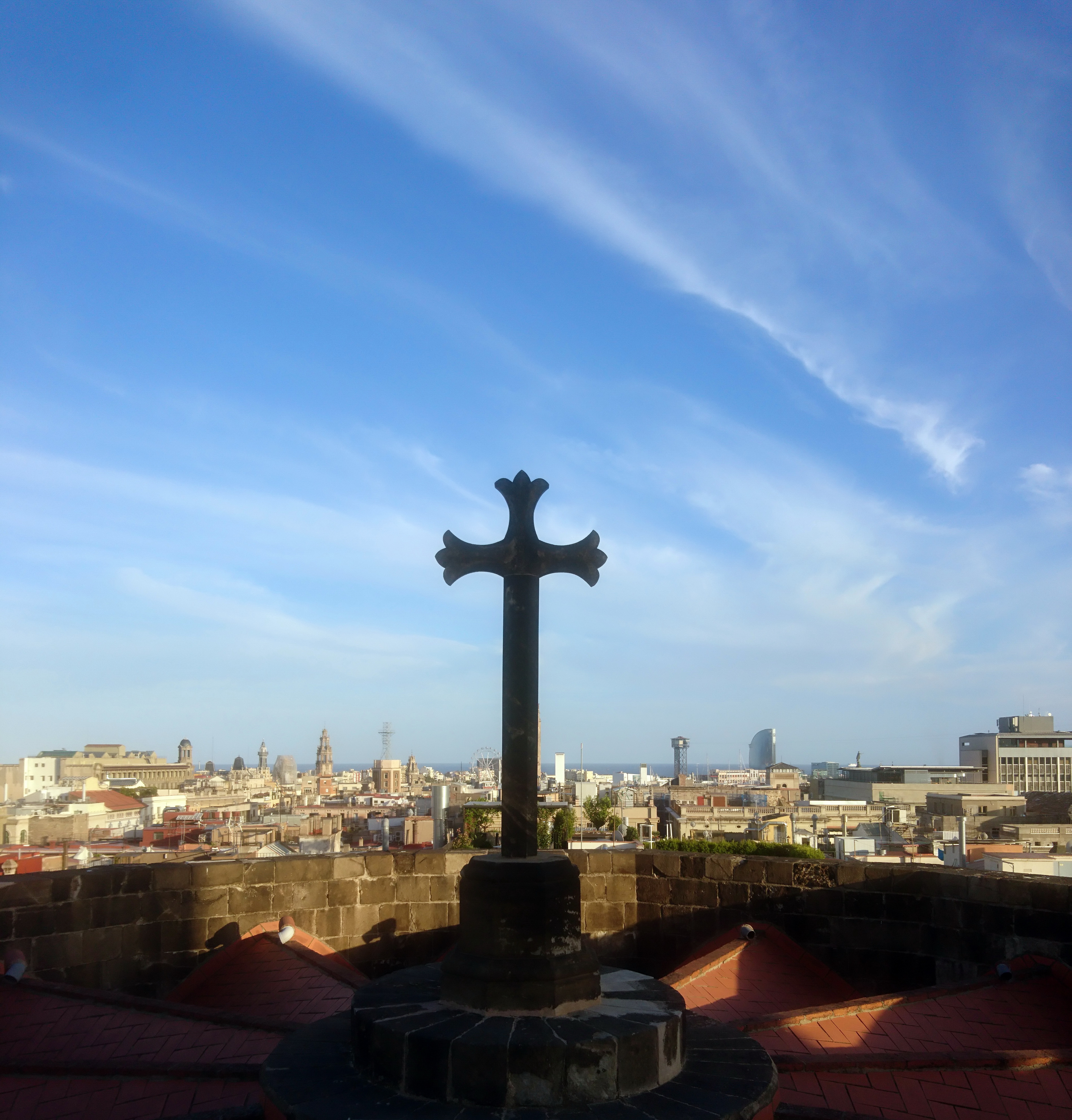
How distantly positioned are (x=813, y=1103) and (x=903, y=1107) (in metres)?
0.39

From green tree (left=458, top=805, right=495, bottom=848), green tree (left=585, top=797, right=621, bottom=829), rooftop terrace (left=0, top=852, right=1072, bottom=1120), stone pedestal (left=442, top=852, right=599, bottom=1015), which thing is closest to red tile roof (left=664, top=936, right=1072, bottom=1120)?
rooftop terrace (left=0, top=852, right=1072, bottom=1120)

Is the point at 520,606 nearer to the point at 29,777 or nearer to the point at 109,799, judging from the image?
the point at 109,799

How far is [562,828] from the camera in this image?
3130 centimetres

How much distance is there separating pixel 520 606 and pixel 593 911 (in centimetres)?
356

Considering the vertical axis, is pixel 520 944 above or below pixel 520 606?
below

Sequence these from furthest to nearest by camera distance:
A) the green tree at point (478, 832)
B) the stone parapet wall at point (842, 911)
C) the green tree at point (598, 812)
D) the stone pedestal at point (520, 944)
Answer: the green tree at point (598, 812) → the green tree at point (478, 832) → the stone parapet wall at point (842, 911) → the stone pedestal at point (520, 944)

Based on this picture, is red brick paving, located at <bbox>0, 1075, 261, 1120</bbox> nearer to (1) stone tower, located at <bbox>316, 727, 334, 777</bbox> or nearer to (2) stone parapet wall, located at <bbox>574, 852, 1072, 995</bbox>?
(2) stone parapet wall, located at <bbox>574, 852, 1072, 995</bbox>

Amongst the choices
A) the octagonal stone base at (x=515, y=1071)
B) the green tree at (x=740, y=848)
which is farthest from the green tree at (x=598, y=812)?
the octagonal stone base at (x=515, y=1071)

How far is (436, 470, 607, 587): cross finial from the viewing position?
4.39m

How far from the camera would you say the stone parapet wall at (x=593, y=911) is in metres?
5.70

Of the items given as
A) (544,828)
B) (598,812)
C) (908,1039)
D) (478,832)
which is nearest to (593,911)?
(908,1039)

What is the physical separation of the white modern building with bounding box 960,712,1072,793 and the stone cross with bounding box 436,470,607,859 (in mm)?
97867

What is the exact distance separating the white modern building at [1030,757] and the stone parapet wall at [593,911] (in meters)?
94.8

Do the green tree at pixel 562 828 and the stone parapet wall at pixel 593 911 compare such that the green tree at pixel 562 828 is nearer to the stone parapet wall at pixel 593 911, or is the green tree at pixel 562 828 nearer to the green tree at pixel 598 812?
the green tree at pixel 598 812
